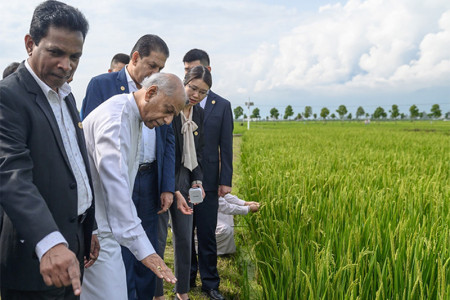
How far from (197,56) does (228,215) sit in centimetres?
140

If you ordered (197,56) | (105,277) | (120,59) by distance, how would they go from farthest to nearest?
1. (120,59)
2. (197,56)
3. (105,277)

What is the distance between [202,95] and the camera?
2.22m

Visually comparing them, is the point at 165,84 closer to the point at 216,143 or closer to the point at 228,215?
the point at 216,143

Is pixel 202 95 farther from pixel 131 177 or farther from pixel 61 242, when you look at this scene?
pixel 61 242

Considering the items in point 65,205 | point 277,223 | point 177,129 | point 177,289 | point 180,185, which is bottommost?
point 177,289

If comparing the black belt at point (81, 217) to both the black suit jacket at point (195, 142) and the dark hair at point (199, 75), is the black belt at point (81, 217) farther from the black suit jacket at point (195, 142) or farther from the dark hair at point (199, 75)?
the dark hair at point (199, 75)

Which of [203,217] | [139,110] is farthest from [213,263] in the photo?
[139,110]

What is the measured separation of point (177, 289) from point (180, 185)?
68 centimetres

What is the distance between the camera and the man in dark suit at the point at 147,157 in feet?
6.21

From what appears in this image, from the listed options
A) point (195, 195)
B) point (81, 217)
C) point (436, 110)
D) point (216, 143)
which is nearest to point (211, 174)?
point (216, 143)

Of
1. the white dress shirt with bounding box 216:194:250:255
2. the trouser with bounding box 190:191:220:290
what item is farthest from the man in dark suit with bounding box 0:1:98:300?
the white dress shirt with bounding box 216:194:250:255

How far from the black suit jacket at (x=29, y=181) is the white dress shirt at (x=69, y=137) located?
40 millimetres

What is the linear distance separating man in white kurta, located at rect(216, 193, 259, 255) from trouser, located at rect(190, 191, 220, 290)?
18cm

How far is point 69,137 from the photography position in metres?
1.19
